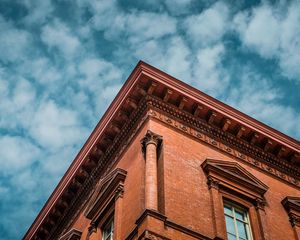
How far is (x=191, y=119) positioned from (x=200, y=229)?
4852 millimetres

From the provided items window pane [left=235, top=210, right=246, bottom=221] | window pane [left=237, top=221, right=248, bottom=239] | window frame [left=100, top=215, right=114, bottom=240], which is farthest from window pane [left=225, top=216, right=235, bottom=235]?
window frame [left=100, top=215, right=114, bottom=240]

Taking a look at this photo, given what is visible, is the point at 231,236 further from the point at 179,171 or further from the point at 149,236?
the point at 149,236

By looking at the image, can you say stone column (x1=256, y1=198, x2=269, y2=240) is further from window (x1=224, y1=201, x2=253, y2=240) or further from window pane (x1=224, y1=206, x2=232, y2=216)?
window pane (x1=224, y1=206, x2=232, y2=216)

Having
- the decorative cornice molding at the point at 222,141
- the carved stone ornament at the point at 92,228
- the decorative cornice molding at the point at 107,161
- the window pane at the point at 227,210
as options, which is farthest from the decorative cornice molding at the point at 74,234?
the window pane at the point at 227,210

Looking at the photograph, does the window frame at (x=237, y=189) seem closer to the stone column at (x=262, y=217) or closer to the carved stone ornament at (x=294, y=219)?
the stone column at (x=262, y=217)

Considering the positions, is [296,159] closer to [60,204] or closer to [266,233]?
[266,233]

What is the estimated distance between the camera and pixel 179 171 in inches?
683

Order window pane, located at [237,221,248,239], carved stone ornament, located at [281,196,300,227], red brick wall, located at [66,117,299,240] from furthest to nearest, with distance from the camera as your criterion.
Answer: carved stone ornament, located at [281,196,300,227] → window pane, located at [237,221,248,239] → red brick wall, located at [66,117,299,240]

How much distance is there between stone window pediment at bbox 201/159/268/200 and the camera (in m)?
18.1

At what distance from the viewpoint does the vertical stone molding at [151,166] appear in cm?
1575

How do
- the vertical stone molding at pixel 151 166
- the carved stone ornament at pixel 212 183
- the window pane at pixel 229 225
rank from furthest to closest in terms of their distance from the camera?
the carved stone ornament at pixel 212 183 < the window pane at pixel 229 225 < the vertical stone molding at pixel 151 166

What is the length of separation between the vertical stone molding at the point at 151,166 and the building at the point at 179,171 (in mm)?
30

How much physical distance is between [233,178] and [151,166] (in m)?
3.05

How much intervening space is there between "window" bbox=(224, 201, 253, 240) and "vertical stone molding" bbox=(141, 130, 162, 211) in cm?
265
